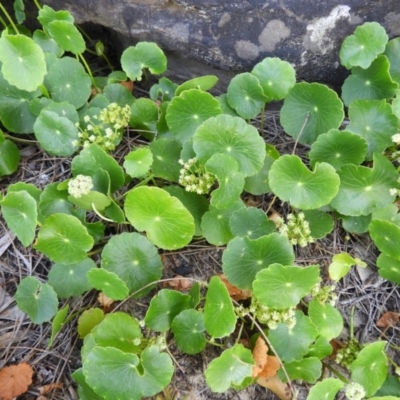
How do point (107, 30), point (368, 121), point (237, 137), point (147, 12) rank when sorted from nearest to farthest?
point (237, 137), point (368, 121), point (147, 12), point (107, 30)

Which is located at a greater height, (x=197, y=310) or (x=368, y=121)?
(x=368, y=121)

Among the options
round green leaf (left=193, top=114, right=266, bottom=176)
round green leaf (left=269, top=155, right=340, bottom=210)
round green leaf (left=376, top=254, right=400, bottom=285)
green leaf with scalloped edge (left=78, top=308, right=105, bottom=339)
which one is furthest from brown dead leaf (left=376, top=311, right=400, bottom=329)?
green leaf with scalloped edge (left=78, top=308, right=105, bottom=339)

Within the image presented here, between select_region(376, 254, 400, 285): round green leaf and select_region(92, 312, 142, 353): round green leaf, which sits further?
select_region(376, 254, 400, 285): round green leaf

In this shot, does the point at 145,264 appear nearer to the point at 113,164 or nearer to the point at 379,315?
the point at 113,164

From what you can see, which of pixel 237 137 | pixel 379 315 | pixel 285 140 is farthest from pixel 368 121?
pixel 379 315

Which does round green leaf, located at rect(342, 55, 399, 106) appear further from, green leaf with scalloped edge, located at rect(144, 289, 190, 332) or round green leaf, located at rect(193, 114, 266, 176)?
green leaf with scalloped edge, located at rect(144, 289, 190, 332)

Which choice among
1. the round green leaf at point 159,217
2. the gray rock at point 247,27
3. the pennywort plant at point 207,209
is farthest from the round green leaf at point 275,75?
the round green leaf at point 159,217
